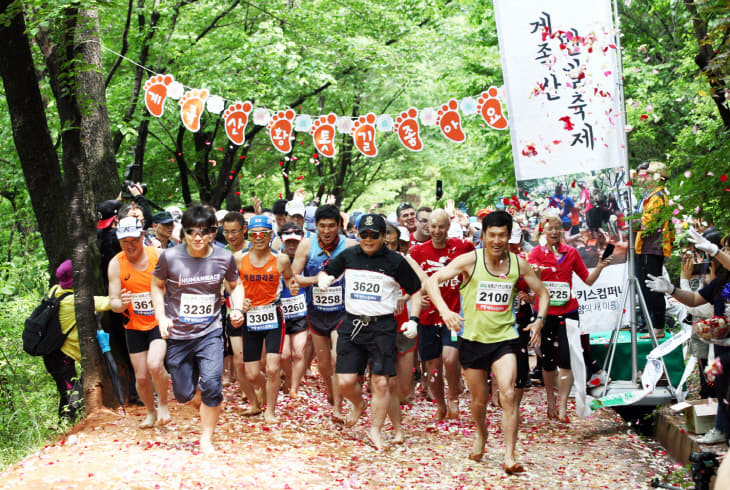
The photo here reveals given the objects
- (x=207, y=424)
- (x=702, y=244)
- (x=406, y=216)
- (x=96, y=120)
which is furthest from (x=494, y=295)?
(x=96, y=120)

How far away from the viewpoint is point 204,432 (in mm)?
6781

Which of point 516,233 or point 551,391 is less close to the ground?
point 516,233

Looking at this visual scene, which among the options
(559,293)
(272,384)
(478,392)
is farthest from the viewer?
(559,293)

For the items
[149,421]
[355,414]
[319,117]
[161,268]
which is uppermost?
[319,117]

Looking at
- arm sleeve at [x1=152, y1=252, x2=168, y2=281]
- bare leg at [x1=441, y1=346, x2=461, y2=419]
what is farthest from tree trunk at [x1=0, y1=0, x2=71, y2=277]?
bare leg at [x1=441, y1=346, x2=461, y2=419]

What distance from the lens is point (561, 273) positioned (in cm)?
851

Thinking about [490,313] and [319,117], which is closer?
[490,313]

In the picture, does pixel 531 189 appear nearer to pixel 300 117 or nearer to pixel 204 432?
pixel 204 432

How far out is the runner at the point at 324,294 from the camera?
27.1 feet

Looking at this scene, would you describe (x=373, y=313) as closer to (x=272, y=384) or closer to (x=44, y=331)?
(x=272, y=384)

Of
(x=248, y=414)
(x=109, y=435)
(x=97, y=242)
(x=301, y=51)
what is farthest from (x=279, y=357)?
(x=301, y=51)

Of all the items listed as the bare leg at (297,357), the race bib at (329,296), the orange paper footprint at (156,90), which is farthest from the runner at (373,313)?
the orange paper footprint at (156,90)

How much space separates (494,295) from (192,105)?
8.29 metres

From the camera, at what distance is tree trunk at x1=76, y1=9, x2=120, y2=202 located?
8.91 m
